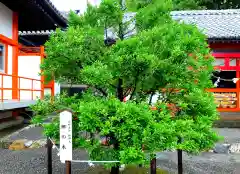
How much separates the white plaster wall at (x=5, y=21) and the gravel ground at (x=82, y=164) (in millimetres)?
4431

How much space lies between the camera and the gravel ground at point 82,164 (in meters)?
6.95

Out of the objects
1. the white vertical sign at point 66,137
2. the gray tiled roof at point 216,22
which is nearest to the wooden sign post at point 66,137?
the white vertical sign at point 66,137

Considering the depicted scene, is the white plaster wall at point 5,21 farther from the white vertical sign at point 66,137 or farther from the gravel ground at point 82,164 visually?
the white vertical sign at point 66,137

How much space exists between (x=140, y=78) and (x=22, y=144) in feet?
17.2

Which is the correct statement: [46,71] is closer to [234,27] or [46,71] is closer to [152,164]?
[152,164]

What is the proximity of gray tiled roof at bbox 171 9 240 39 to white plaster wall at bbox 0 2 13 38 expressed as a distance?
7.56m

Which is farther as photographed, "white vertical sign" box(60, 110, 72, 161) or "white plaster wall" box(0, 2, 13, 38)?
"white plaster wall" box(0, 2, 13, 38)

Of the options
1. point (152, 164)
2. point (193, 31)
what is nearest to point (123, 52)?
point (193, 31)

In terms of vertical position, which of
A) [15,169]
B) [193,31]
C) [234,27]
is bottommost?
[15,169]

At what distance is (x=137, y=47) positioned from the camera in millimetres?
4734

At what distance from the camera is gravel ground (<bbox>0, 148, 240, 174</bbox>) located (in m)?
6.95

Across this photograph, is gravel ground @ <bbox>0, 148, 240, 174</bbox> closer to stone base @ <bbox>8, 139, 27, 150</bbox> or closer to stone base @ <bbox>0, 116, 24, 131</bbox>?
stone base @ <bbox>8, 139, 27, 150</bbox>

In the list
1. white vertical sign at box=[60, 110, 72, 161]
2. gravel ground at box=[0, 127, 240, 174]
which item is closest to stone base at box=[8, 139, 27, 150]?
gravel ground at box=[0, 127, 240, 174]

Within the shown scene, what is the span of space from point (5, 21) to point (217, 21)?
11360mm
